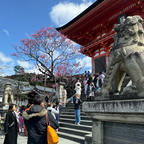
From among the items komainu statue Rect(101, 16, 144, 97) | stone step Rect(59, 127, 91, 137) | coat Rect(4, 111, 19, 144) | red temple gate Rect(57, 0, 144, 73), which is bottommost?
stone step Rect(59, 127, 91, 137)

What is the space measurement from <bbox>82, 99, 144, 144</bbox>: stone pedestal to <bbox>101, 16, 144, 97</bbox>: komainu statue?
0.86ft

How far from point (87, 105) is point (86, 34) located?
14.2m

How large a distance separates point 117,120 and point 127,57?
3.16ft

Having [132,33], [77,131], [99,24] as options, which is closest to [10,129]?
[77,131]

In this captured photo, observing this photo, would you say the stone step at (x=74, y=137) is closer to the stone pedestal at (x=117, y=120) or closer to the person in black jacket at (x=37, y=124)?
the person in black jacket at (x=37, y=124)

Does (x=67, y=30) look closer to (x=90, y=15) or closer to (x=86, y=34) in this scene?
(x=86, y=34)

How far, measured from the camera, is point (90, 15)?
13359 mm

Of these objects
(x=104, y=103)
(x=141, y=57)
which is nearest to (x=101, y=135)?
(x=104, y=103)

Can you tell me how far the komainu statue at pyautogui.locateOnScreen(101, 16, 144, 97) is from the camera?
212 cm

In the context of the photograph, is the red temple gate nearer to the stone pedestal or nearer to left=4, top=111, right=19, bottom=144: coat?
left=4, top=111, right=19, bottom=144: coat

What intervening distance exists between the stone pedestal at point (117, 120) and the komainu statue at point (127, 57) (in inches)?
10.3

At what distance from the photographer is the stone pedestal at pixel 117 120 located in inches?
75.1

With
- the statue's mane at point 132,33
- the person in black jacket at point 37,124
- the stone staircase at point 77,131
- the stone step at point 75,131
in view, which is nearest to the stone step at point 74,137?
the stone staircase at point 77,131

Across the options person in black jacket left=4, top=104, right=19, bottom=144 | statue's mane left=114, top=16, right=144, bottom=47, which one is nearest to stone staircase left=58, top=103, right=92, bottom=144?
person in black jacket left=4, top=104, right=19, bottom=144
